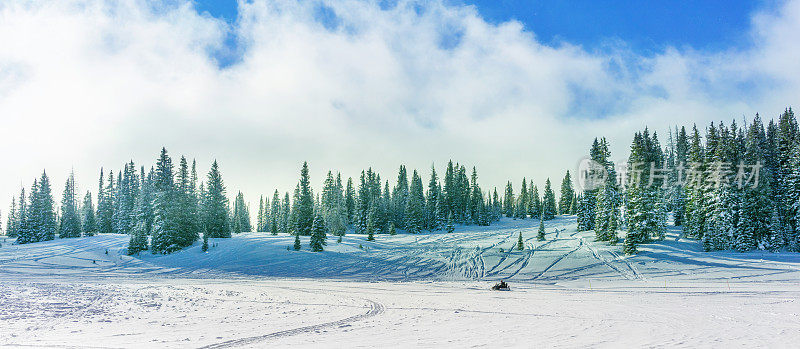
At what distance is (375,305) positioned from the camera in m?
23.2

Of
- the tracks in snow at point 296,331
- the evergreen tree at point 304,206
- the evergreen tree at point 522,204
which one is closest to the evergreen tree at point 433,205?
Result: the evergreen tree at point 522,204

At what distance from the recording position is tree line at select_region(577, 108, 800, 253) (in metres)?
50.3

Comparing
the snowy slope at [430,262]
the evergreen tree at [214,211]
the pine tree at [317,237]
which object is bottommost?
the snowy slope at [430,262]

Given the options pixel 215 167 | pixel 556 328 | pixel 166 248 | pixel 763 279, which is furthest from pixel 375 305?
pixel 215 167

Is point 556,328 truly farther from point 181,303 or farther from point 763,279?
point 763,279

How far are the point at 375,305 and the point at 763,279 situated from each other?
1373 inches

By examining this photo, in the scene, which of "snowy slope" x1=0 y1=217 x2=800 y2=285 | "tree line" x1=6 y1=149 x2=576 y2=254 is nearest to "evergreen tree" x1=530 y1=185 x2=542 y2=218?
"tree line" x1=6 y1=149 x2=576 y2=254

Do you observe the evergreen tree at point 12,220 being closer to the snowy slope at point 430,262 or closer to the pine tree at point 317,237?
the snowy slope at point 430,262

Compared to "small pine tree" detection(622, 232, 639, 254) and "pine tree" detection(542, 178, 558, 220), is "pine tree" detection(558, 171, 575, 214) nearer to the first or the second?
"pine tree" detection(542, 178, 558, 220)

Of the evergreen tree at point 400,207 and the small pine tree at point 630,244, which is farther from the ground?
the evergreen tree at point 400,207

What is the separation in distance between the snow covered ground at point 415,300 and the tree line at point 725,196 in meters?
2.78

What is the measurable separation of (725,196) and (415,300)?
4420 cm

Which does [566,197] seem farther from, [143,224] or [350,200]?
[143,224]

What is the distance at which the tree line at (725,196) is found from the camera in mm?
50312
